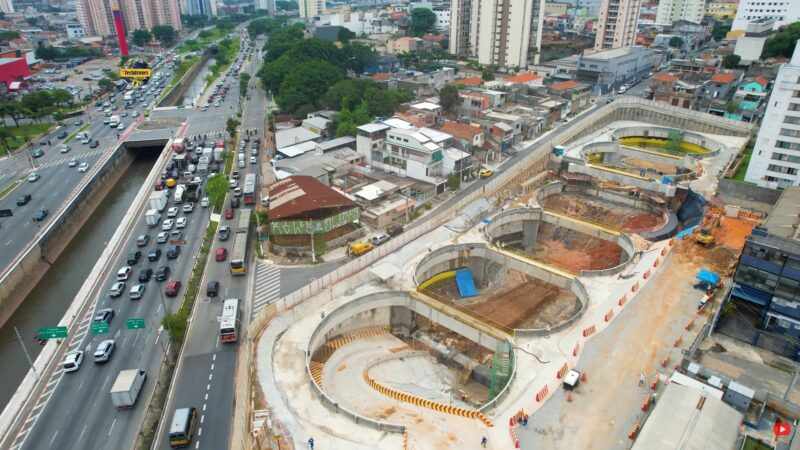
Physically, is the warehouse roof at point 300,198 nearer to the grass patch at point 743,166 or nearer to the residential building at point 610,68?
the grass patch at point 743,166

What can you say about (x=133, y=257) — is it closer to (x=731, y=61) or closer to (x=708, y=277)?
(x=708, y=277)

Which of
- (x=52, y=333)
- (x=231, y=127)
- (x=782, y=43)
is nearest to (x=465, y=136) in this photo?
(x=231, y=127)

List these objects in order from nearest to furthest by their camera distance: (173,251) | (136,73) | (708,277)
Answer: (708,277) < (173,251) < (136,73)

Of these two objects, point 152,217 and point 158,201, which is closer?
point 152,217

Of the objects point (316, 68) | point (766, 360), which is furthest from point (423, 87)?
point (766, 360)

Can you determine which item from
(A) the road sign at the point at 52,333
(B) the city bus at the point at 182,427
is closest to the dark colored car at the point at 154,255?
(A) the road sign at the point at 52,333
